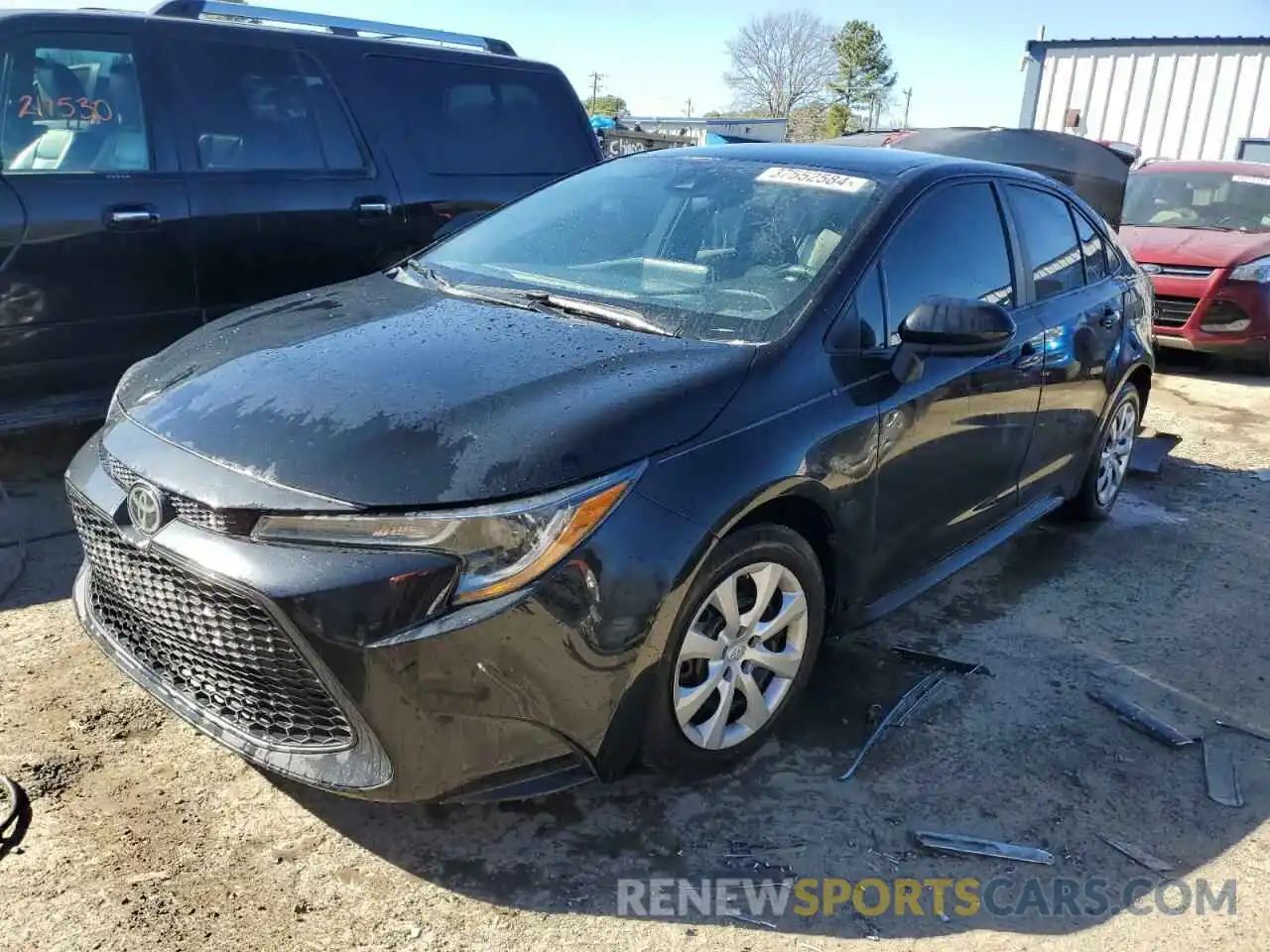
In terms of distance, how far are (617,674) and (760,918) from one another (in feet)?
2.17

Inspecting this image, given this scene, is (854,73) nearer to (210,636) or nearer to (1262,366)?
(1262,366)

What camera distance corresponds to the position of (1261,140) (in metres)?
15.3

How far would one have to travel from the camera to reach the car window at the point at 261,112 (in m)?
4.62

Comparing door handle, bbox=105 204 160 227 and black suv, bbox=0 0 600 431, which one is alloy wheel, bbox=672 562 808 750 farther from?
door handle, bbox=105 204 160 227

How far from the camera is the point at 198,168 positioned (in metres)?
4.61

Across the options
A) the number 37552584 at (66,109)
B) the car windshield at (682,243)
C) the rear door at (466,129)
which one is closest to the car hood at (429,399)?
the car windshield at (682,243)

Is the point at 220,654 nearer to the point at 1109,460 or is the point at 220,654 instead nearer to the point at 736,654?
the point at 736,654

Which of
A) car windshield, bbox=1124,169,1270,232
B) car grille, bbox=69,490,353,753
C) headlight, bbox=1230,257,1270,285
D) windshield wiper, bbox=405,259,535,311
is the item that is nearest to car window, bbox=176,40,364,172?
windshield wiper, bbox=405,259,535,311

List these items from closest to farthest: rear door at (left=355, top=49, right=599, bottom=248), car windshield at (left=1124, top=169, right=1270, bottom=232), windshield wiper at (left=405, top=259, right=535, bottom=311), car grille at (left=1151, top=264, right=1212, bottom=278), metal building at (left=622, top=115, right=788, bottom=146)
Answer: windshield wiper at (left=405, top=259, right=535, bottom=311), rear door at (left=355, top=49, right=599, bottom=248), car grille at (left=1151, top=264, right=1212, bottom=278), car windshield at (left=1124, top=169, right=1270, bottom=232), metal building at (left=622, top=115, right=788, bottom=146)

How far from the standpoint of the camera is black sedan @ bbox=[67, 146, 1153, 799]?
7.12 ft

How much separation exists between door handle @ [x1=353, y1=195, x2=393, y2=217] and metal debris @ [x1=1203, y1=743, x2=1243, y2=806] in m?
4.21

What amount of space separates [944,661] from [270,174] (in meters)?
3.68

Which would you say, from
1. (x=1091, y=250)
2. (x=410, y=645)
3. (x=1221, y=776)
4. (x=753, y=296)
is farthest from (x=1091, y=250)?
(x=410, y=645)

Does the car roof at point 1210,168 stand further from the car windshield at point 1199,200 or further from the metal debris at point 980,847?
the metal debris at point 980,847
